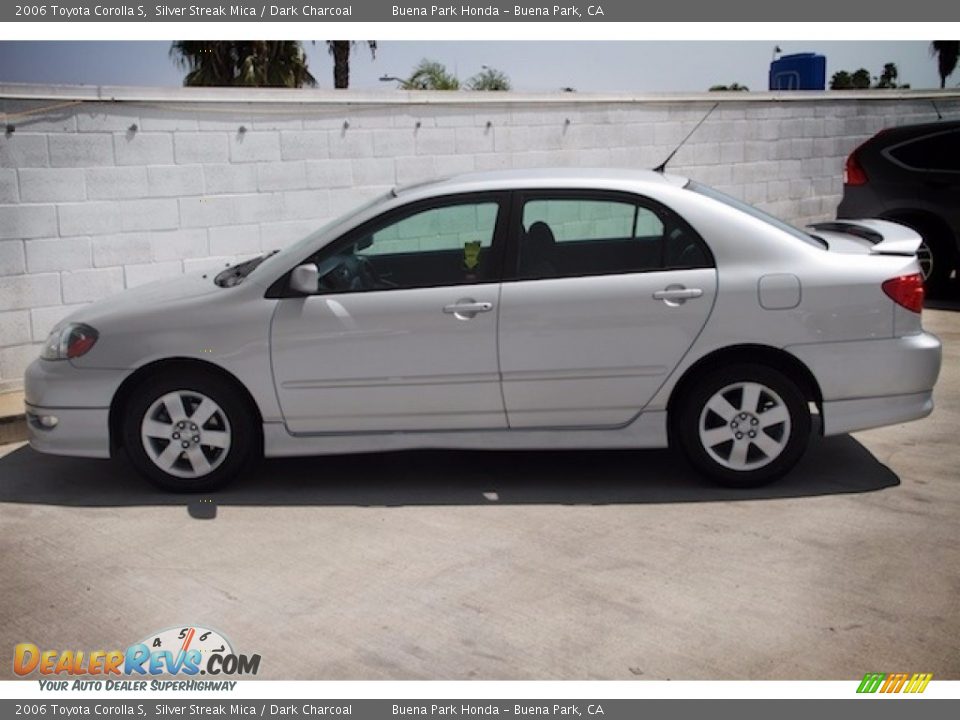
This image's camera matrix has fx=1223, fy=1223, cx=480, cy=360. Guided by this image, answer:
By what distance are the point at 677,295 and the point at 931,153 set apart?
21.2 ft

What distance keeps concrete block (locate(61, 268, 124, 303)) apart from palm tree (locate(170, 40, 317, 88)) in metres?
19.9

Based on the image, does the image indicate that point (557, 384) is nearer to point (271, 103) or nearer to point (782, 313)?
point (782, 313)

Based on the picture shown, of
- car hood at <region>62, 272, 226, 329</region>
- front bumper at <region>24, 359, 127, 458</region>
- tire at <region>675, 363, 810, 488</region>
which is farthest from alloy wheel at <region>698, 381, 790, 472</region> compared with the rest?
front bumper at <region>24, 359, 127, 458</region>

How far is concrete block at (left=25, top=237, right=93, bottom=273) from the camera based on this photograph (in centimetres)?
800

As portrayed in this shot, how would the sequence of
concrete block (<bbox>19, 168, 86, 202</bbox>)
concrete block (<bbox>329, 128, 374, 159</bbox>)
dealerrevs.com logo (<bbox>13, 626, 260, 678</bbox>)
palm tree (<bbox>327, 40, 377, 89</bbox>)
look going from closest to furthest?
dealerrevs.com logo (<bbox>13, 626, 260, 678</bbox>)
concrete block (<bbox>19, 168, 86, 202</bbox>)
concrete block (<bbox>329, 128, 374, 159</bbox>)
palm tree (<bbox>327, 40, 377, 89</bbox>)

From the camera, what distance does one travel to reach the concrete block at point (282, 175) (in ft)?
30.1

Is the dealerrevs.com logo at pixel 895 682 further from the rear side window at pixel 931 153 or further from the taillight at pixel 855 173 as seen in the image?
the taillight at pixel 855 173

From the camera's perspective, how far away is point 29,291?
8.00m

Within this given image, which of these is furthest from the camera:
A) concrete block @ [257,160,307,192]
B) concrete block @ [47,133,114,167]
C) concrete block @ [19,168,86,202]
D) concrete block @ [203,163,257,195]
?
concrete block @ [257,160,307,192]

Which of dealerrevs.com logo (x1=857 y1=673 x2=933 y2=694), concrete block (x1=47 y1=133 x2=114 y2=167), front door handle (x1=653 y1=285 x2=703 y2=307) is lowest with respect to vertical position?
dealerrevs.com logo (x1=857 y1=673 x2=933 y2=694)

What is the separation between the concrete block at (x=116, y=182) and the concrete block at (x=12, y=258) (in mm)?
627

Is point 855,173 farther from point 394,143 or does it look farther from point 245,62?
point 245,62

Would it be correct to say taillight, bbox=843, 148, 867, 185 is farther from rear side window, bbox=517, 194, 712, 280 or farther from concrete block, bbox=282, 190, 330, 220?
rear side window, bbox=517, 194, 712, 280
